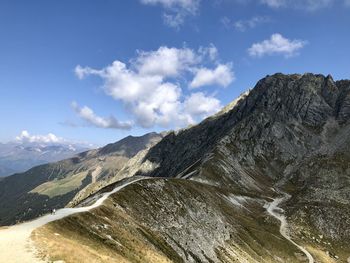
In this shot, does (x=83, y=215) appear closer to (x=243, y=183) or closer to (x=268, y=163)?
(x=243, y=183)

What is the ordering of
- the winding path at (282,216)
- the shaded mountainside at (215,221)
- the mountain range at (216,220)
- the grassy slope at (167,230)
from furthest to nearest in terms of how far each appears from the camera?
the winding path at (282,216) → the shaded mountainside at (215,221) → the mountain range at (216,220) → the grassy slope at (167,230)

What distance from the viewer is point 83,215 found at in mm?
54094

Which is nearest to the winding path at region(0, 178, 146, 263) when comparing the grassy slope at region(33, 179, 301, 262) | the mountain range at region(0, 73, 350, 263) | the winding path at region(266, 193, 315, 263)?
the mountain range at region(0, 73, 350, 263)

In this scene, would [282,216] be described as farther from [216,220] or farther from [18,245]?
[18,245]

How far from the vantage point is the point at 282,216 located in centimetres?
11900

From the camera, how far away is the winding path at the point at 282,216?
3609 inches

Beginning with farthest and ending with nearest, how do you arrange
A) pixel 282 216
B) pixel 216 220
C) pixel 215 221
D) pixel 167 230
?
pixel 282 216
pixel 216 220
pixel 215 221
pixel 167 230

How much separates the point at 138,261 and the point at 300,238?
6936cm

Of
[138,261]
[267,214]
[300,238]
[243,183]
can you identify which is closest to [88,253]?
[138,261]

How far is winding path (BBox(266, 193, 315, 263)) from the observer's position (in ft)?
301

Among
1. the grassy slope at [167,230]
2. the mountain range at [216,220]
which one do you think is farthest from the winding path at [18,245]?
the grassy slope at [167,230]

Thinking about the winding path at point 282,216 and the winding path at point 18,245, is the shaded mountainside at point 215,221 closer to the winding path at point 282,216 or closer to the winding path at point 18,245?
the winding path at point 18,245

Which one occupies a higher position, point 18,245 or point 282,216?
point 18,245

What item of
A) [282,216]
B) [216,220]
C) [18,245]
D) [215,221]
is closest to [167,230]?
[215,221]
